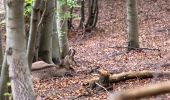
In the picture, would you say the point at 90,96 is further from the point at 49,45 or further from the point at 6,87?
the point at 49,45

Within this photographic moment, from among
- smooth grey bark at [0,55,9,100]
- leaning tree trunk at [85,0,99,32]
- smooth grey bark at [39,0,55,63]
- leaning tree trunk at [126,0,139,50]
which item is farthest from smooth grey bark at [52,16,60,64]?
leaning tree trunk at [85,0,99,32]

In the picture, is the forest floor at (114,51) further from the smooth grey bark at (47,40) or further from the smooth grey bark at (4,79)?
the smooth grey bark at (4,79)

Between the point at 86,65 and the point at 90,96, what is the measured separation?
4691 mm

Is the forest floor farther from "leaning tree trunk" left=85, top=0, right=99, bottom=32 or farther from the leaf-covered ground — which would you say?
"leaning tree trunk" left=85, top=0, right=99, bottom=32

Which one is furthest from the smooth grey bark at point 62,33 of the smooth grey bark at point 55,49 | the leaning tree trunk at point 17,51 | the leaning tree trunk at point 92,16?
the leaning tree trunk at point 92,16

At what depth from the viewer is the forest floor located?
330 inches

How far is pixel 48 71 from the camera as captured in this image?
35.2 ft

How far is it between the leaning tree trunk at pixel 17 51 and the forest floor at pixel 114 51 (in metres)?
→ 1.84

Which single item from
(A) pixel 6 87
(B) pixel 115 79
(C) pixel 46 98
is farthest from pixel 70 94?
(A) pixel 6 87

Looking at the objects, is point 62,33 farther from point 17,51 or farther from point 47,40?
point 17,51

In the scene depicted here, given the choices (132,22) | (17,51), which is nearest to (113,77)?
(17,51)

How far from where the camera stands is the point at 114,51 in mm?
14945

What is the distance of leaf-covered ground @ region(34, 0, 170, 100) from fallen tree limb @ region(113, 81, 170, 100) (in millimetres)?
449

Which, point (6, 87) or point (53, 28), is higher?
point (53, 28)
